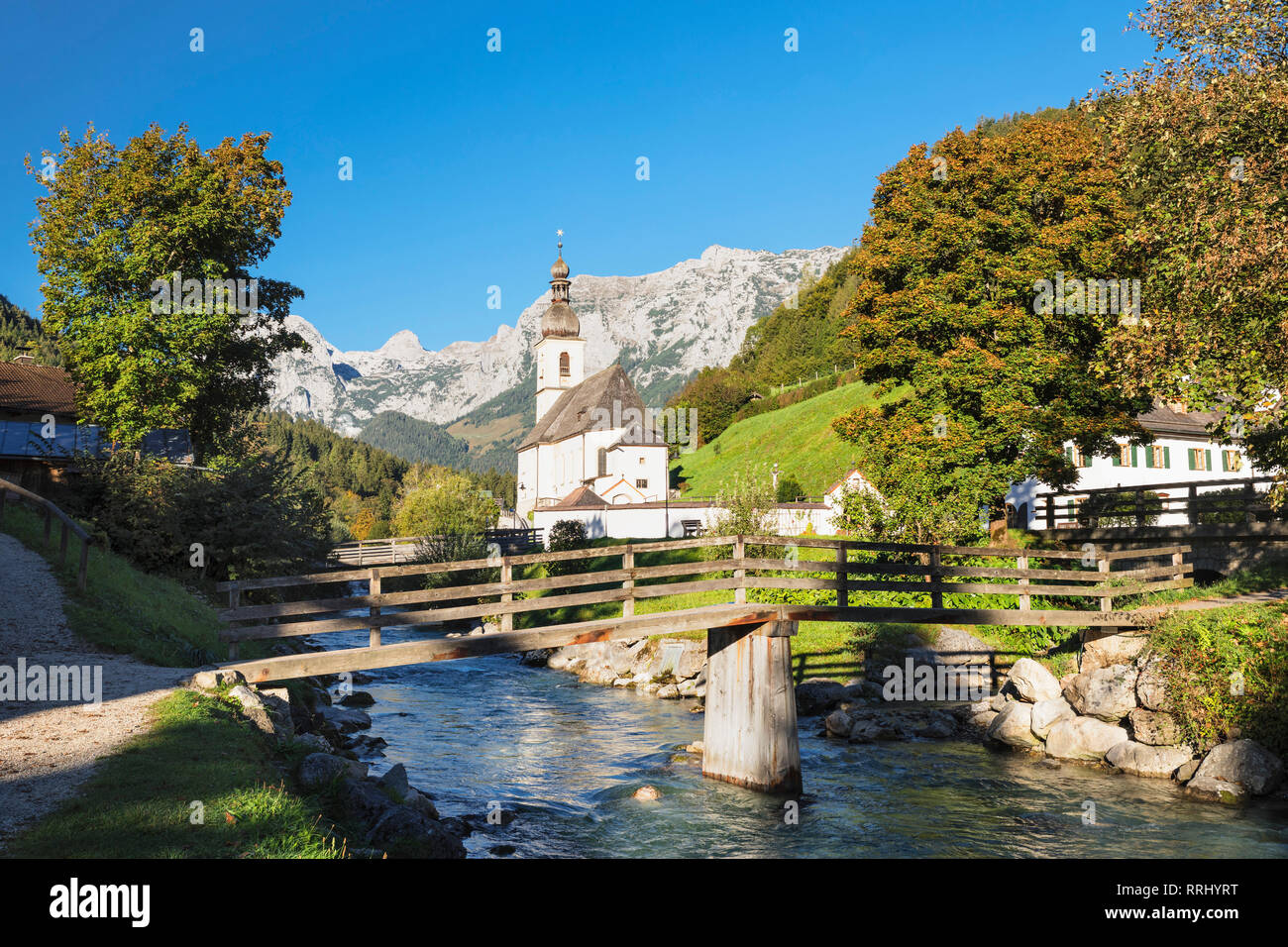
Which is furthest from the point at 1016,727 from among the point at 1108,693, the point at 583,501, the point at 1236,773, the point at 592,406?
the point at 592,406

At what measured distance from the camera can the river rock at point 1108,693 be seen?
1742 centimetres

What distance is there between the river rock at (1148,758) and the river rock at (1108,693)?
93cm

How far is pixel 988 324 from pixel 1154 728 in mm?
15586

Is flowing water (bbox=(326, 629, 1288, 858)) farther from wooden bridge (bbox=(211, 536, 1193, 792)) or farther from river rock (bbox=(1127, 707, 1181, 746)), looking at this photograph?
wooden bridge (bbox=(211, 536, 1193, 792))

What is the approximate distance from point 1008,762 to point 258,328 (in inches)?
1320

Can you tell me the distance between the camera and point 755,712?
1565cm

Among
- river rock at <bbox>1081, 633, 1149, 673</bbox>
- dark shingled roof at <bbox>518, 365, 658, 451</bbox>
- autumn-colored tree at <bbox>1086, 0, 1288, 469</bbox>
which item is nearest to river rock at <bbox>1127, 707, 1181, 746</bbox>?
river rock at <bbox>1081, 633, 1149, 673</bbox>

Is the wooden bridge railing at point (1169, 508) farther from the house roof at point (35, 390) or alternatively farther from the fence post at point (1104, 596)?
the house roof at point (35, 390)

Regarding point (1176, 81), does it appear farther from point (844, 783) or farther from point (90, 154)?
point (90, 154)

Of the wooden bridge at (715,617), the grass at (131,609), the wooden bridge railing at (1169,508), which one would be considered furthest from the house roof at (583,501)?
the wooden bridge at (715,617)

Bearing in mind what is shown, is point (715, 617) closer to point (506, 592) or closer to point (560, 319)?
point (506, 592)

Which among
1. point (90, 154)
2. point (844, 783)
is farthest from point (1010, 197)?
point (90, 154)
